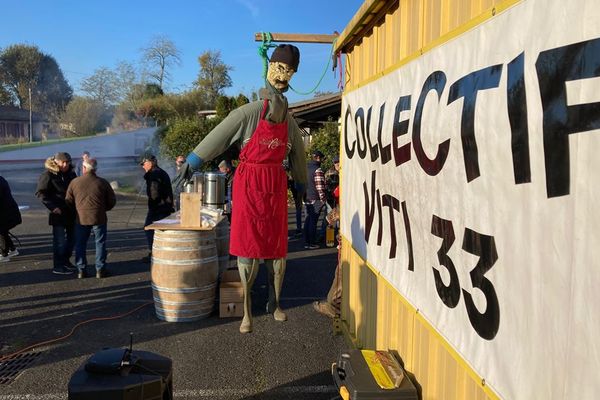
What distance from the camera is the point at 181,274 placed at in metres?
5.11

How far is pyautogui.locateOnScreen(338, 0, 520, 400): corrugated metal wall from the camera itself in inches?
83.3

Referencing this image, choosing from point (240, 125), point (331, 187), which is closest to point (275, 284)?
point (240, 125)

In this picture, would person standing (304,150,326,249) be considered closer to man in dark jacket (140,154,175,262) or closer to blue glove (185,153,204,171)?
man in dark jacket (140,154,175,262)

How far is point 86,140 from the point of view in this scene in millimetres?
34844

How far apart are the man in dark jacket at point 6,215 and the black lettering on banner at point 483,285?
7788 mm

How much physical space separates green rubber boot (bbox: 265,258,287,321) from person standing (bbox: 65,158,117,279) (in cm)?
308

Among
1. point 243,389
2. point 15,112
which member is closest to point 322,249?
point 243,389

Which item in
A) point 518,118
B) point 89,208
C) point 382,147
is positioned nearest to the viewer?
point 518,118

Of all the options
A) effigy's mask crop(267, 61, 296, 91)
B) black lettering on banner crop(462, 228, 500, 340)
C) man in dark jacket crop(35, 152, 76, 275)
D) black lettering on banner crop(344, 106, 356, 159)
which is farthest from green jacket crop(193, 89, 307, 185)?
man in dark jacket crop(35, 152, 76, 275)

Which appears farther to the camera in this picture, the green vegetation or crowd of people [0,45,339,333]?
the green vegetation

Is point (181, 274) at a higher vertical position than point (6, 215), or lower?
lower

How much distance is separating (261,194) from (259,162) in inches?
12.0

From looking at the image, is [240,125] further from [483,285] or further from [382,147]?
[483,285]

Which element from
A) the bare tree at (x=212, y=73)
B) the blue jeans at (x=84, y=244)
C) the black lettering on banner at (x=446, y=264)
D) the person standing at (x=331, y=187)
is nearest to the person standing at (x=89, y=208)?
the blue jeans at (x=84, y=244)
